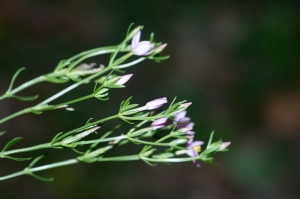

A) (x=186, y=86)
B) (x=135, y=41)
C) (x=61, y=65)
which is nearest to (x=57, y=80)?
(x=61, y=65)

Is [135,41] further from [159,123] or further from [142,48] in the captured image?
[159,123]

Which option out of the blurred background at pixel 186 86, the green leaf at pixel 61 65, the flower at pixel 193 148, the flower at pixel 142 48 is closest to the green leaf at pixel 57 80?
the green leaf at pixel 61 65

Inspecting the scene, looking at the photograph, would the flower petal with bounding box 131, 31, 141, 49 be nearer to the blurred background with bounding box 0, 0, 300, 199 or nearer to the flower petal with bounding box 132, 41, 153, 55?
the flower petal with bounding box 132, 41, 153, 55

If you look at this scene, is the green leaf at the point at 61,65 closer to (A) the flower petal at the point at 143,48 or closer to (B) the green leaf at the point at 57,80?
(B) the green leaf at the point at 57,80

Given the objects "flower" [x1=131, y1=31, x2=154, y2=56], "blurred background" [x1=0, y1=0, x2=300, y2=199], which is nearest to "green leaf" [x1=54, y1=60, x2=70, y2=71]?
"flower" [x1=131, y1=31, x2=154, y2=56]

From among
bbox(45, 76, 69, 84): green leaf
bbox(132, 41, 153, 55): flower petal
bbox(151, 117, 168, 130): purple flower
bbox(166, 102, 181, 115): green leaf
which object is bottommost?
bbox(151, 117, 168, 130): purple flower

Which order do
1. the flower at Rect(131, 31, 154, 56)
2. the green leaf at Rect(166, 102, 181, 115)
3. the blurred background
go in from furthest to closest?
1. the blurred background
2. the flower at Rect(131, 31, 154, 56)
3. the green leaf at Rect(166, 102, 181, 115)

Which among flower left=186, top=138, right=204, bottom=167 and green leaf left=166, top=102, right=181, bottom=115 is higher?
green leaf left=166, top=102, right=181, bottom=115

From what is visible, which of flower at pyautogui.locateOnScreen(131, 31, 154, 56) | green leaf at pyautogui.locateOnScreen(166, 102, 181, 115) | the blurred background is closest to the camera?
green leaf at pyautogui.locateOnScreen(166, 102, 181, 115)

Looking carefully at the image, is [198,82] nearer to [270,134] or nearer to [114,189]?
[270,134]

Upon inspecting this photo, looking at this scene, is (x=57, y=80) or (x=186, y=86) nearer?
(x=57, y=80)
